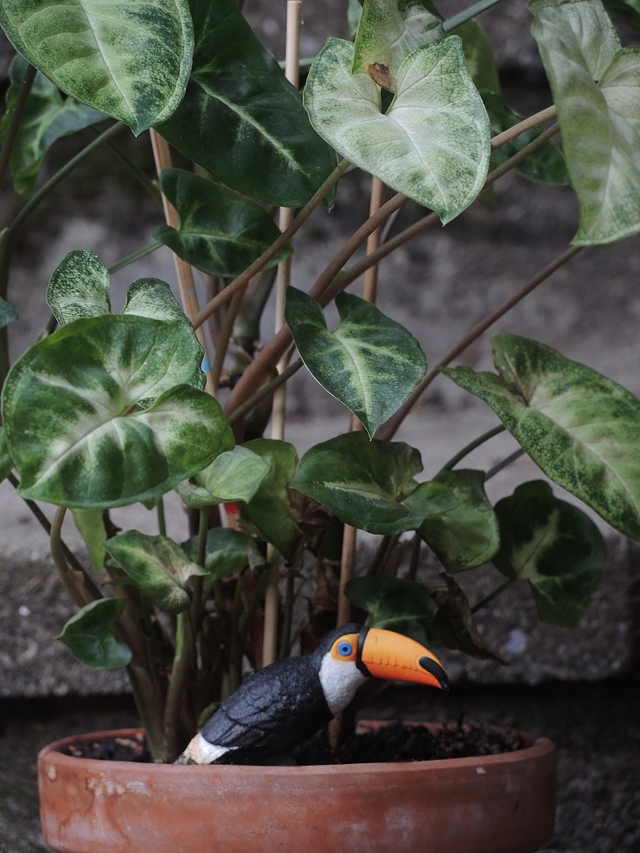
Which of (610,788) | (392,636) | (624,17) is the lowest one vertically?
(610,788)

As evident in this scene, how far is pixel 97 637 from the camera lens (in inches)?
26.6

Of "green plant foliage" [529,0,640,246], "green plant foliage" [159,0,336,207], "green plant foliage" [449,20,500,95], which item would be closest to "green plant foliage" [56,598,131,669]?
"green plant foliage" [159,0,336,207]

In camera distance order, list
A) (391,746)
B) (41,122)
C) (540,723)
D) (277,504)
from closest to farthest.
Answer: (277,504)
(391,746)
(41,122)
(540,723)

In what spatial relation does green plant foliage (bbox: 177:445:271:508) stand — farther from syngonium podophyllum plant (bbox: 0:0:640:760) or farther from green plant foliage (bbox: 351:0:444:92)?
green plant foliage (bbox: 351:0:444:92)

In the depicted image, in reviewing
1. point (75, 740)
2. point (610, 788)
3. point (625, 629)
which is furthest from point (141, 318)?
point (610, 788)

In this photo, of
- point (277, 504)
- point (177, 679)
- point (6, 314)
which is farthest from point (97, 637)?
point (6, 314)

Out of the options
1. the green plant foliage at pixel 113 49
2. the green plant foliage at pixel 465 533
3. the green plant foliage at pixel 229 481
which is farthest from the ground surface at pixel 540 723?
the green plant foliage at pixel 113 49

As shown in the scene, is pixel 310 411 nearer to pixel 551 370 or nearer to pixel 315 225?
pixel 315 225

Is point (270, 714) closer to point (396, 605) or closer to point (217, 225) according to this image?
point (396, 605)

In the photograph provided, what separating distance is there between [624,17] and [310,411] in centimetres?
90

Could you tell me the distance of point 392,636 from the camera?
0.65 metres

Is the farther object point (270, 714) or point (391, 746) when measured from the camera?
point (391, 746)

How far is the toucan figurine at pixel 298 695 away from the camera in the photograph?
652 mm

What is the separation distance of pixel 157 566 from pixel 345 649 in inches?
6.8
